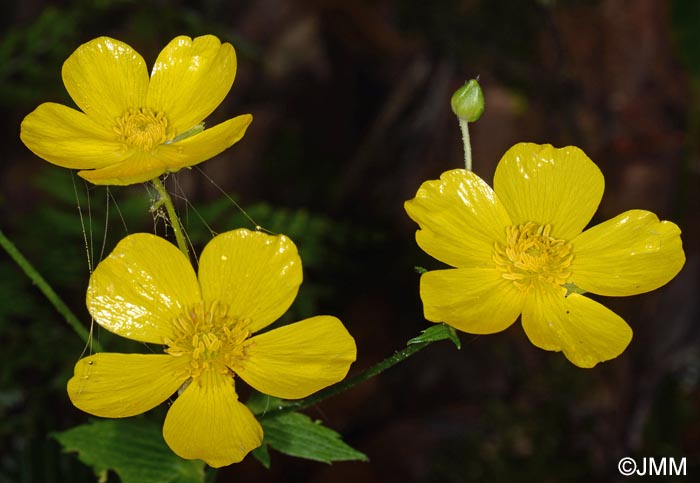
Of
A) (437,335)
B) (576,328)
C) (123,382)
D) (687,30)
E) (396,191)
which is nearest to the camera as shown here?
(437,335)

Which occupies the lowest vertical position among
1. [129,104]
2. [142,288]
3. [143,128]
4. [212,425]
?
[212,425]

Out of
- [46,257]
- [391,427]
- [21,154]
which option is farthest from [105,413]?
[21,154]

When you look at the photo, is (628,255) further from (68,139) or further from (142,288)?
(68,139)

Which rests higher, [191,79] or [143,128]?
[191,79]

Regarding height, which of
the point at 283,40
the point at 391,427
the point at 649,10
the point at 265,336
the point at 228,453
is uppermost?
the point at 649,10

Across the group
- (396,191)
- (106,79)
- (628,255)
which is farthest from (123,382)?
(396,191)

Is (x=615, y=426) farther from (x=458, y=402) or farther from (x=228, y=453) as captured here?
(x=228, y=453)

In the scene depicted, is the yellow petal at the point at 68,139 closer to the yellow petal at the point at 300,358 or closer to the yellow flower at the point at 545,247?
the yellow petal at the point at 300,358
